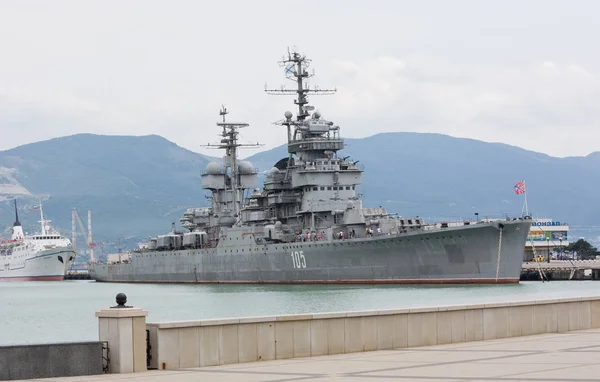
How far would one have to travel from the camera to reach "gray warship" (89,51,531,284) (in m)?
62.1

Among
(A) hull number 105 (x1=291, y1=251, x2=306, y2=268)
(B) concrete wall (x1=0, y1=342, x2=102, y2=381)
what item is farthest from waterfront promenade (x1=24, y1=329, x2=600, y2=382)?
(A) hull number 105 (x1=291, y1=251, x2=306, y2=268)

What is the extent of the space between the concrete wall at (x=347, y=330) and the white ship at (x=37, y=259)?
367ft

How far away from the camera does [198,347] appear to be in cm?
1677

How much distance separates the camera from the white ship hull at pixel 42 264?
128 m

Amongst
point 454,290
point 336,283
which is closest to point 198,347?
point 454,290

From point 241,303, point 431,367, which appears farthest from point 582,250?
point 431,367

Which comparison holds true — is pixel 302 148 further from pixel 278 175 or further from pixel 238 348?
pixel 238 348

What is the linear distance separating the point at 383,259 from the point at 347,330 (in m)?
48.2

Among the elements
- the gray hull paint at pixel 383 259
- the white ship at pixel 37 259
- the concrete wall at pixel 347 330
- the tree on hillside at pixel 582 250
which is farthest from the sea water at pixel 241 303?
the white ship at pixel 37 259

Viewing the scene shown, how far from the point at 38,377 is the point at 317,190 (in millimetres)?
60437

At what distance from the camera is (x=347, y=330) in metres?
18.5

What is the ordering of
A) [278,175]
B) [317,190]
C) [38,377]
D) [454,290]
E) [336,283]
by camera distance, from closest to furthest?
[38,377] → [454,290] → [336,283] → [317,190] → [278,175]

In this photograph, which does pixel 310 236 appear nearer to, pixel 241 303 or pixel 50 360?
pixel 241 303

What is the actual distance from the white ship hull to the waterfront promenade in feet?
373
